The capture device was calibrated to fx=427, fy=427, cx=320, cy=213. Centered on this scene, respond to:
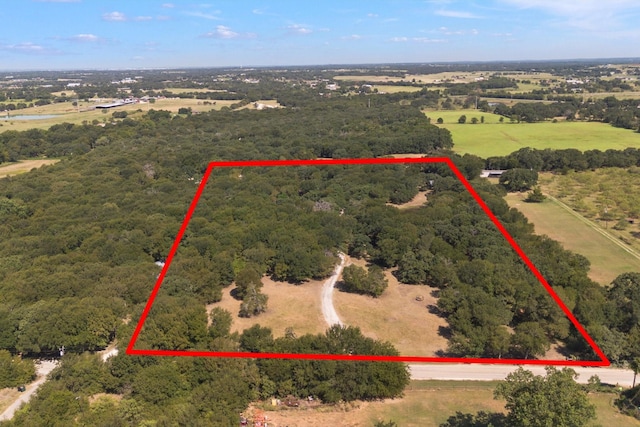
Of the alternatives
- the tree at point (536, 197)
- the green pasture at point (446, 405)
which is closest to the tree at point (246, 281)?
the green pasture at point (446, 405)

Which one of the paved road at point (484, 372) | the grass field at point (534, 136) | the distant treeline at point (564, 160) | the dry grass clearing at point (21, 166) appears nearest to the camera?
the paved road at point (484, 372)

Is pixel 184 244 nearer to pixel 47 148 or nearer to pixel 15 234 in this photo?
pixel 15 234

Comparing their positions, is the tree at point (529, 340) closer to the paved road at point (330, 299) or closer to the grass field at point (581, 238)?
the paved road at point (330, 299)

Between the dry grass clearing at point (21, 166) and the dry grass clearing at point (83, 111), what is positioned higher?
the dry grass clearing at point (83, 111)

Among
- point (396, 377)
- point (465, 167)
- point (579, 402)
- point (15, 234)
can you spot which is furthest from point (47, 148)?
point (579, 402)

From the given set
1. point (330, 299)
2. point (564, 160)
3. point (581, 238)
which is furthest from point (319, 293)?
point (564, 160)

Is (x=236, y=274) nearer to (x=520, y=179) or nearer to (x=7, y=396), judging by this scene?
(x=7, y=396)

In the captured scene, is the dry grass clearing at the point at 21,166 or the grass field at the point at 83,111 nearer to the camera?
the dry grass clearing at the point at 21,166
